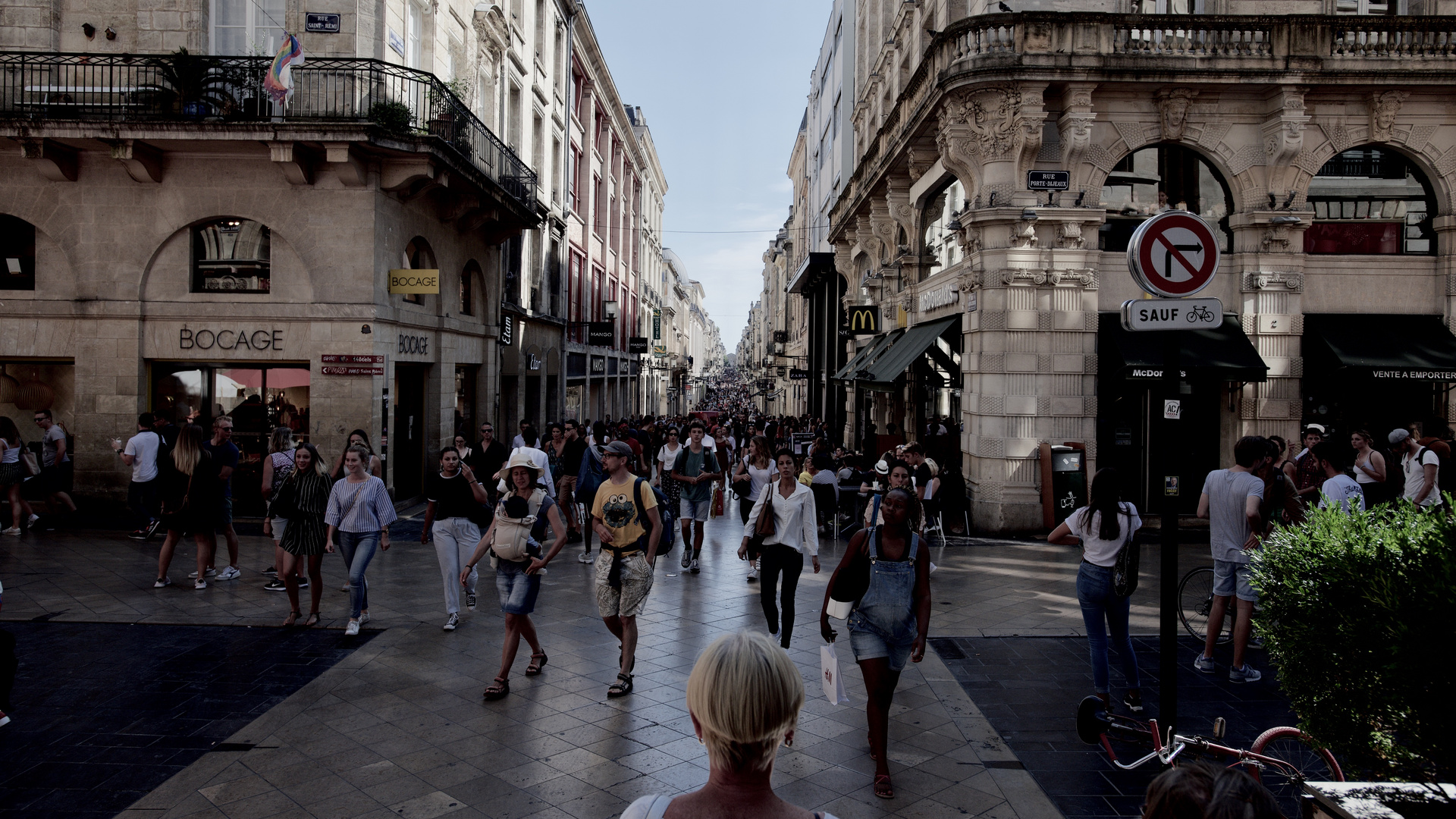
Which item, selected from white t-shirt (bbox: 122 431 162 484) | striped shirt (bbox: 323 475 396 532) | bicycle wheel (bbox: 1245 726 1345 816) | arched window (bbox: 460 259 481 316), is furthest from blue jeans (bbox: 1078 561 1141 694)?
arched window (bbox: 460 259 481 316)

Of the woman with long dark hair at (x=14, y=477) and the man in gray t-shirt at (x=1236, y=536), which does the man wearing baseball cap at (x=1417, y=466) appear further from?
the woman with long dark hair at (x=14, y=477)

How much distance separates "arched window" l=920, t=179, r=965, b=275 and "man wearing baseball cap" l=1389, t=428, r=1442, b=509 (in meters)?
7.46

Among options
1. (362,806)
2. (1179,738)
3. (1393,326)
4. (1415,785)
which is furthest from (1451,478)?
(362,806)

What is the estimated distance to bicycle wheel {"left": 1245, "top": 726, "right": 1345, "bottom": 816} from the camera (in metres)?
4.14

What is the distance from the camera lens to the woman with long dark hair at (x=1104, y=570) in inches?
227

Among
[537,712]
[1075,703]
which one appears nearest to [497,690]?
[537,712]

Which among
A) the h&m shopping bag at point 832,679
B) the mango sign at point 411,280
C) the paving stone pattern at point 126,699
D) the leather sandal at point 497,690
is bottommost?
the paving stone pattern at point 126,699

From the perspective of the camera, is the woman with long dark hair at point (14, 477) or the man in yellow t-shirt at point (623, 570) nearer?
the man in yellow t-shirt at point (623, 570)

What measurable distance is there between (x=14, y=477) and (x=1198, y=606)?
15.0 meters

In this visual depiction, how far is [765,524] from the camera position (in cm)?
729

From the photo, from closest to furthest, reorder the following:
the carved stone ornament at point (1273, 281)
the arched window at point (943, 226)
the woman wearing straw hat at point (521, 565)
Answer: the woman wearing straw hat at point (521, 565) < the carved stone ornament at point (1273, 281) < the arched window at point (943, 226)

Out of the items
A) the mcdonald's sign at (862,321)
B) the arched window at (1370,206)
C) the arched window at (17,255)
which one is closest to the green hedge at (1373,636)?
the arched window at (1370,206)

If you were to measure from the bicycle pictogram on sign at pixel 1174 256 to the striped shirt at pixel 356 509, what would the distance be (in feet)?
20.5

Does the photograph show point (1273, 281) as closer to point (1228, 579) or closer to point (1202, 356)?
point (1202, 356)
